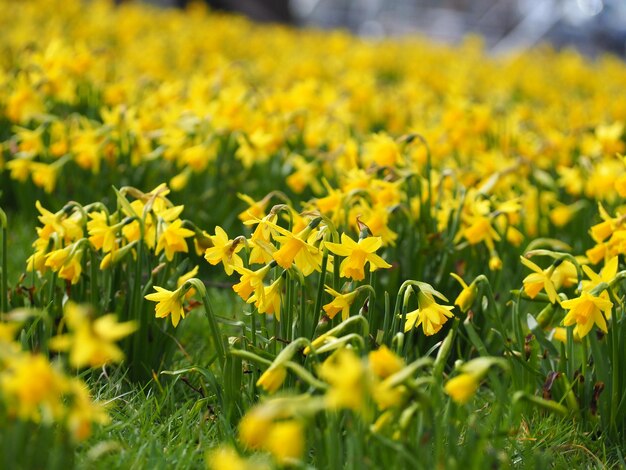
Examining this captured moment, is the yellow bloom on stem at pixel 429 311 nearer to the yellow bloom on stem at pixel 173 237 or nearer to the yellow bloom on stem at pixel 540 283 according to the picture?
the yellow bloom on stem at pixel 540 283

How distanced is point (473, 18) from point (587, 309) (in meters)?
24.4

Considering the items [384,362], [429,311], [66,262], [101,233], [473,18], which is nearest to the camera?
[384,362]

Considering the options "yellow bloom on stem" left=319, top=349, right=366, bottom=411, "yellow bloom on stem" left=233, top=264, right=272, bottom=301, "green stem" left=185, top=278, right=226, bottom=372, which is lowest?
"green stem" left=185, top=278, right=226, bottom=372

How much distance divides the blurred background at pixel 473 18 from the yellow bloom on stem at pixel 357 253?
13609 mm

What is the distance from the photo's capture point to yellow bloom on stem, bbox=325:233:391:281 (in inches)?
76.2

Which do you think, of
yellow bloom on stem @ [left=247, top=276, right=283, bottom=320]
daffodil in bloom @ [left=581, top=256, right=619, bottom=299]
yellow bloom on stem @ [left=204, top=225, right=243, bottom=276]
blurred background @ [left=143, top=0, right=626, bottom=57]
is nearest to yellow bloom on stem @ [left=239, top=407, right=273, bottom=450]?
yellow bloom on stem @ [left=247, top=276, right=283, bottom=320]

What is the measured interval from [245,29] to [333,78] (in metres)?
3.39

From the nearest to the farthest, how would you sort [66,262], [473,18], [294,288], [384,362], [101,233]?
[384,362], [294,288], [66,262], [101,233], [473,18]

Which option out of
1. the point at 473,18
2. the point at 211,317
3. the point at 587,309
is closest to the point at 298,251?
the point at 211,317

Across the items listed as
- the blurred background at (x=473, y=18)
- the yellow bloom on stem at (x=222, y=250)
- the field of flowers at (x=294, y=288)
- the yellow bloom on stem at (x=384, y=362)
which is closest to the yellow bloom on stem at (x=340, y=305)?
the field of flowers at (x=294, y=288)

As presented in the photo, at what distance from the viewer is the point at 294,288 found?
1.99 m

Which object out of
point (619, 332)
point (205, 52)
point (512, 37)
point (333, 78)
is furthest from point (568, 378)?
point (512, 37)

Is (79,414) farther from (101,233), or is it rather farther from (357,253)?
(101,233)

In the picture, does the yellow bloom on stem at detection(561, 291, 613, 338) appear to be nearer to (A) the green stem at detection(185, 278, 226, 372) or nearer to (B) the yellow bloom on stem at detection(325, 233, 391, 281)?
(B) the yellow bloom on stem at detection(325, 233, 391, 281)
